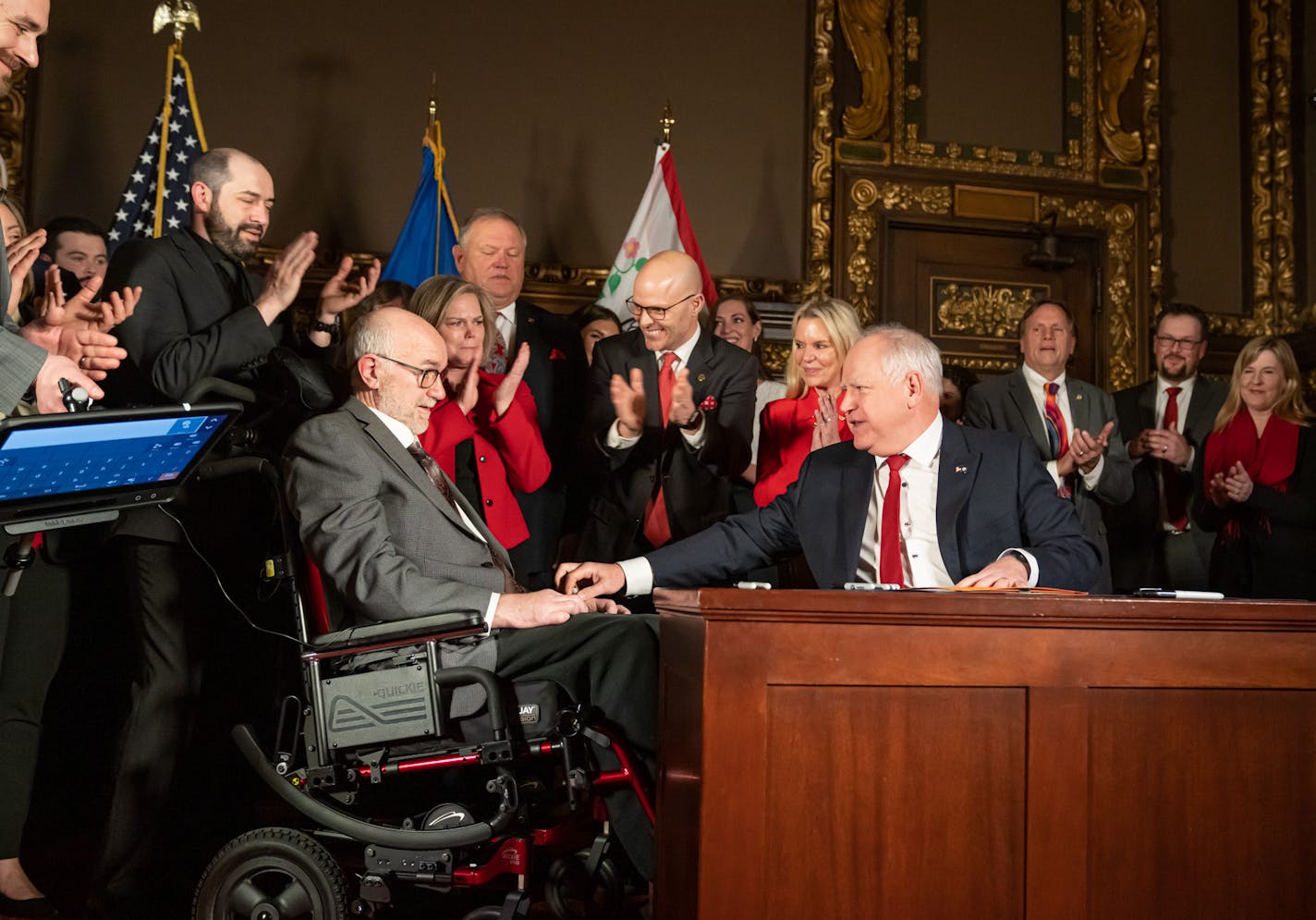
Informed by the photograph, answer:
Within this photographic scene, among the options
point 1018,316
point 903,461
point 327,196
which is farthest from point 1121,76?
point 903,461

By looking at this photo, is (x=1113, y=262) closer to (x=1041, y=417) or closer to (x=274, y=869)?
(x=1041, y=417)

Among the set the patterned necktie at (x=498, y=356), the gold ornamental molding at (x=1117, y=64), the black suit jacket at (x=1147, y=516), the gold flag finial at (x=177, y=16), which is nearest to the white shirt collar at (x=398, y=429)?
the patterned necktie at (x=498, y=356)

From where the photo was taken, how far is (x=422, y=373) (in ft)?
10.1

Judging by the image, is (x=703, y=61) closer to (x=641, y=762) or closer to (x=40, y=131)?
(x=40, y=131)

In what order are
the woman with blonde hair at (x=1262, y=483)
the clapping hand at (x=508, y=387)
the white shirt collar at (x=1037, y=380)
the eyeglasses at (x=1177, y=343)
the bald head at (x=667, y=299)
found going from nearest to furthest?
the clapping hand at (x=508, y=387), the bald head at (x=667, y=299), the woman with blonde hair at (x=1262, y=483), the white shirt collar at (x=1037, y=380), the eyeglasses at (x=1177, y=343)

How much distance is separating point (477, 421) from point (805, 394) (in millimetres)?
A: 1040

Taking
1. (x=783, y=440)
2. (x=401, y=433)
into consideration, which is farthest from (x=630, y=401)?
(x=401, y=433)

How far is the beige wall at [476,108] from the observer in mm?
5637

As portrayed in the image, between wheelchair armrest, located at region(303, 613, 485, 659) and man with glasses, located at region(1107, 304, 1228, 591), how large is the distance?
3245 mm

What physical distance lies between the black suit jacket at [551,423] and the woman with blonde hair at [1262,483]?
2.21 m

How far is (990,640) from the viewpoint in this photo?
6.66 ft

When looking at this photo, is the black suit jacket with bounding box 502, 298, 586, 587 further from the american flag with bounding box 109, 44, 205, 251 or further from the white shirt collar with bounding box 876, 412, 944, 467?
the american flag with bounding box 109, 44, 205, 251

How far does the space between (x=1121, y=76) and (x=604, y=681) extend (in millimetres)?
5390

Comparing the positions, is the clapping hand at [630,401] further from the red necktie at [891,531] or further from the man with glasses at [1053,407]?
the man with glasses at [1053,407]
